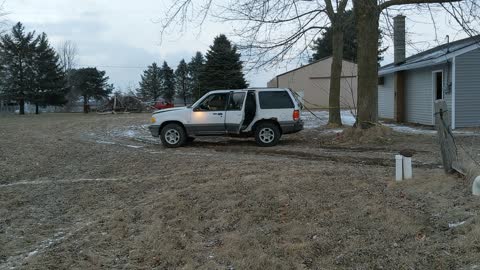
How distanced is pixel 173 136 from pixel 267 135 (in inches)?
115

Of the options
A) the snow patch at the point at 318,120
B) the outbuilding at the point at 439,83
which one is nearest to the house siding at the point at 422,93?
the outbuilding at the point at 439,83

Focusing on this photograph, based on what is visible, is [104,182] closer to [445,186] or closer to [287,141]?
[445,186]

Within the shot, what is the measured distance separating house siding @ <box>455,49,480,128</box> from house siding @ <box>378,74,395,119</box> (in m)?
6.13

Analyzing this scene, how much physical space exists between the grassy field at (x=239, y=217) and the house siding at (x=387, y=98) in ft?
48.2

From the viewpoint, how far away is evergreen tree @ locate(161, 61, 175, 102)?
262 feet

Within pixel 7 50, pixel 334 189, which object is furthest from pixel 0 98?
pixel 334 189

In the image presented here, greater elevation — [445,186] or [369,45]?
[369,45]

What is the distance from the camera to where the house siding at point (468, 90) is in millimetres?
18531

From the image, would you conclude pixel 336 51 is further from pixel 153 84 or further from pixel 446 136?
pixel 153 84

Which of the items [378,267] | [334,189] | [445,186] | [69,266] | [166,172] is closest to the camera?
[378,267]

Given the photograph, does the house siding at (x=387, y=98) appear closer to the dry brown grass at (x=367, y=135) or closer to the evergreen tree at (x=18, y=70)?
the dry brown grass at (x=367, y=135)

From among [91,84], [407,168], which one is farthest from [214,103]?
[91,84]

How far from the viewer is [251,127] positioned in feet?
49.1

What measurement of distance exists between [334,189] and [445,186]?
1.52m
